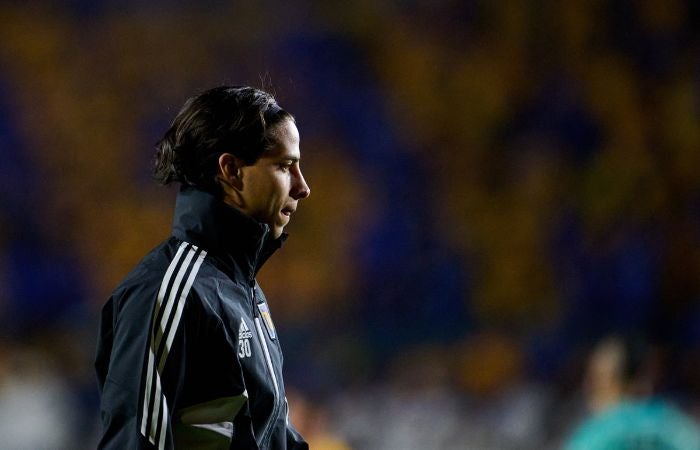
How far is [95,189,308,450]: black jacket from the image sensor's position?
104 centimetres

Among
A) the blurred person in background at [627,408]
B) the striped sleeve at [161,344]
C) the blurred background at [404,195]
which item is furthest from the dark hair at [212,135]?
the blurred person in background at [627,408]

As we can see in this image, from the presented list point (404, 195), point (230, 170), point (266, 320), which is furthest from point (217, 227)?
point (404, 195)

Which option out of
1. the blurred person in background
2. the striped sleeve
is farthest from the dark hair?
the blurred person in background

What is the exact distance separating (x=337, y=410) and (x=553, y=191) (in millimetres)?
1212

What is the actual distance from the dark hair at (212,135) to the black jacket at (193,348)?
1.4 inches

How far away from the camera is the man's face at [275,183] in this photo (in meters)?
1.23

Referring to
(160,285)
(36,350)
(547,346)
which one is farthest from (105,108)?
(160,285)

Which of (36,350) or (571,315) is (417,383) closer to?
(571,315)

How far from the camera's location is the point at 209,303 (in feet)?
3.61

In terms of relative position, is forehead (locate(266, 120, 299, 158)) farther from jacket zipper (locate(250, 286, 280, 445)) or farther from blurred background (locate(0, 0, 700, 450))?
blurred background (locate(0, 0, 700, 450))

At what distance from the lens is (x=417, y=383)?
3488 mm

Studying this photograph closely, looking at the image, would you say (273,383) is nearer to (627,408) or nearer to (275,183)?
(275,183)

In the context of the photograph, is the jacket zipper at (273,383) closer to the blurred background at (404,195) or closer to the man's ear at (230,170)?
the man's ear at (230,170)

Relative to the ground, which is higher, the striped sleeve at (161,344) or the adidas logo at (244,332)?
the adidas logo at (244,332)
